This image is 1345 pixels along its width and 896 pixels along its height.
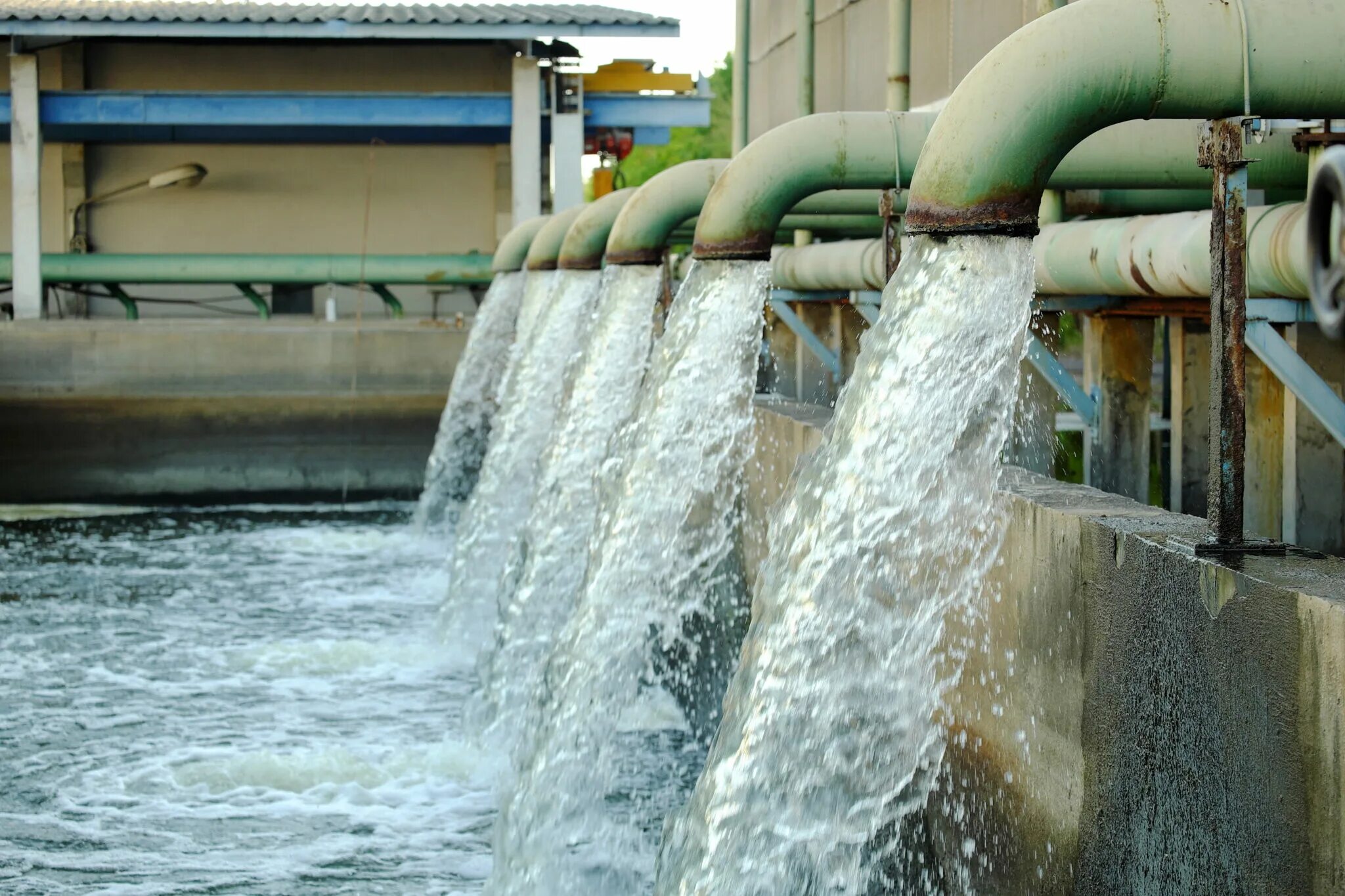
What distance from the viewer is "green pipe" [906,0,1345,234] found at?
289cm

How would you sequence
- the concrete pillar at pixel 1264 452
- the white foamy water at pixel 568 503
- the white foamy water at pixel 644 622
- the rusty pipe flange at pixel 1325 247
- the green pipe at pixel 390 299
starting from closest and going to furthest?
the rusty pipe flange at pixel 1325 247 → the concrete pillar at pixel 1264 452 → the white foamy water at pixel 644 622 → the white foamy water at pixel 568 503 → the green pipe at pixel 390 299

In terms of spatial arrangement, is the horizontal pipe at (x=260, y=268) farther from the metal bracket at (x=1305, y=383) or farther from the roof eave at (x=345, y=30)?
the metal bracket at (x=1305, y=383)

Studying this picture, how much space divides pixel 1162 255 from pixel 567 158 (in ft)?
44.1

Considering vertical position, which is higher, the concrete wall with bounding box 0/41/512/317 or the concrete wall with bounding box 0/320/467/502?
the concrete wall with bounding box 0/41/512/317

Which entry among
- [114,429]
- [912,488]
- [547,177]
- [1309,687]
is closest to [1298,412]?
[912,488]

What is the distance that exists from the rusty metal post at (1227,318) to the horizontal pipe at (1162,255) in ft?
0.59

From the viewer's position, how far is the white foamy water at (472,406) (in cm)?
1297

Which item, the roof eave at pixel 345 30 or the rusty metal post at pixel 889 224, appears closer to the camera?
the rusty metal post at pixel 889 224

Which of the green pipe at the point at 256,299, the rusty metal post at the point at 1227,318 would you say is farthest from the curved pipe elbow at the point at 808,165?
the green pipe at the point at 256,299

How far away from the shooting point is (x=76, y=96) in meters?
16.5

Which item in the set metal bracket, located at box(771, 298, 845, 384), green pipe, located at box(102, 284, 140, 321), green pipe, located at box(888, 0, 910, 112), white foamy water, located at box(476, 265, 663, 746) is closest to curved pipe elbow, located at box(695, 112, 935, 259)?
white foamy water, located at box(476, 265, 663, 746)

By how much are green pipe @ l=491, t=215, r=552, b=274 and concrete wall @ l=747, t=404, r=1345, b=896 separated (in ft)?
30.4

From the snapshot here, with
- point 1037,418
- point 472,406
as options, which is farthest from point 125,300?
point 1037,418

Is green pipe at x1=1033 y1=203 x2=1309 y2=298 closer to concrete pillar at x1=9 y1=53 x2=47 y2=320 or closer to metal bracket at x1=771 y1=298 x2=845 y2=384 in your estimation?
metal bracket at x1=771 y1=298 x2=845 y2=384
